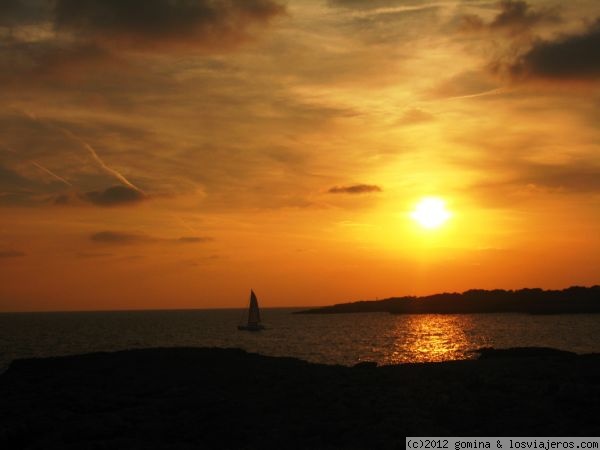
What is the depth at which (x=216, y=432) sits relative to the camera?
23.5 metres

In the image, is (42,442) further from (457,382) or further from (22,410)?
(457,382)

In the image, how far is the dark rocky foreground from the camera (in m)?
22.5

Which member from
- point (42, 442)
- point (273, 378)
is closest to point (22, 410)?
point (42, 442)

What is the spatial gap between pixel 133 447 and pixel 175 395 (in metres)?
8.92

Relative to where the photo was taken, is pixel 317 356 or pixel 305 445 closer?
pixel 305 445

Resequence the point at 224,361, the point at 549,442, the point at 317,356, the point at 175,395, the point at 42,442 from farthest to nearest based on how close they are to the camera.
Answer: the point at 317,356 → the point at 224,361 → the point at 175,395 → the point at 42,442 → the point at 549,442

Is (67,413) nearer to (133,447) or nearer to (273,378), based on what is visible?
(133,447)

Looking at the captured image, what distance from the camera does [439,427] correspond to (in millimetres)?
22828

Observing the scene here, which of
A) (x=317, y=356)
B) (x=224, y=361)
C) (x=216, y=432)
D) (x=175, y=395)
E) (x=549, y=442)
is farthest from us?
(x=317, y=356)

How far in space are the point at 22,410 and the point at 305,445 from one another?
43.8 ft

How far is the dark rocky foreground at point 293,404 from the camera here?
22.5m

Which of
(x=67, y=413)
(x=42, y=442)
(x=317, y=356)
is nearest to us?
(x=42, y=442)

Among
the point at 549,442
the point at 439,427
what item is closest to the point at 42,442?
the point at 439,427

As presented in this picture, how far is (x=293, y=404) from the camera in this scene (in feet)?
91.2
